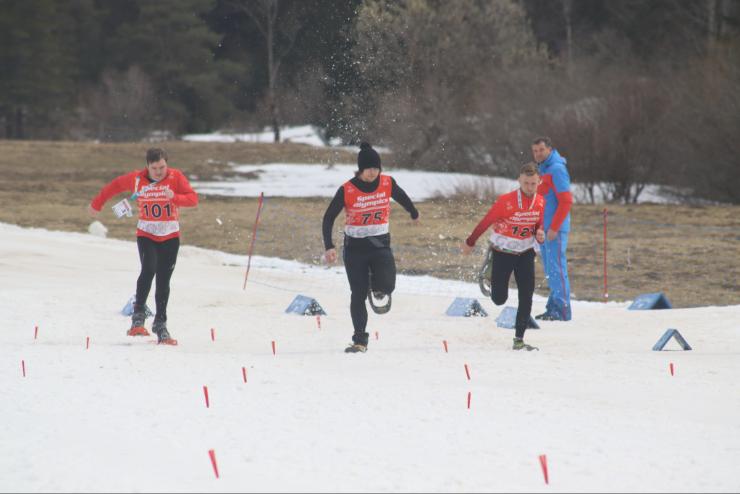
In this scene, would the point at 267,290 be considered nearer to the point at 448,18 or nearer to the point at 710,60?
the point at 710,60

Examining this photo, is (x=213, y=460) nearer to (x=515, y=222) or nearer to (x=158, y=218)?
(x=158, y=218)

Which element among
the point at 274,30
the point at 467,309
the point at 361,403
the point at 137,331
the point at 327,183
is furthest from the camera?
the point at 274,30

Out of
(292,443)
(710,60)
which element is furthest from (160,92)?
(292,443)

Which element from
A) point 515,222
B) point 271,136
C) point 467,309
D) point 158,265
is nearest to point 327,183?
point 271,136

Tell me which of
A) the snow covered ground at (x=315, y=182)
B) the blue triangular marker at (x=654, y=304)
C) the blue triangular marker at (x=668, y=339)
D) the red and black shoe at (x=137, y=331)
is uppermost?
the red and black shoe at (x=137, y=331)

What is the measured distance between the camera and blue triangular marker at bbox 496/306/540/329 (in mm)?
11391

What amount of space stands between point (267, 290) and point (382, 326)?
3.60 metres

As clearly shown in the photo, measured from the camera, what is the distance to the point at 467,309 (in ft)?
40.2

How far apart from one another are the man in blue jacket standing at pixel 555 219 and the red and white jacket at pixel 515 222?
1399 mm

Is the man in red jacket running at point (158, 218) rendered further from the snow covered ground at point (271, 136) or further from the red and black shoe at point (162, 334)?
the snow covered ground at point (271, 136)

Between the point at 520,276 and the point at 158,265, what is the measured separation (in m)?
2.95

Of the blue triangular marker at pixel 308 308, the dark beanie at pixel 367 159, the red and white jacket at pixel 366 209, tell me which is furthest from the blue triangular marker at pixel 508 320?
the dark beanie at pixel 367 159

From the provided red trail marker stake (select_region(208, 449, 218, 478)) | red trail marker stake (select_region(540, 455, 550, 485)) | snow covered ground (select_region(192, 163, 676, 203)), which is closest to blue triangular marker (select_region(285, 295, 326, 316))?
red trail marker stake (select_region(208, 449, 218, 478))

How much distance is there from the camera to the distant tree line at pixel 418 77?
107ft
